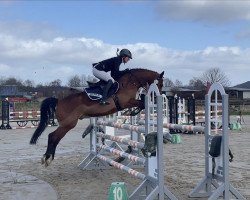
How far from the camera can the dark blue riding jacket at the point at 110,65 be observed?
7.51 m

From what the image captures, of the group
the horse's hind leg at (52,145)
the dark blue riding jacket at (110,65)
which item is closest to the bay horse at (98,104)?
the horse's hind leg at (52,145)

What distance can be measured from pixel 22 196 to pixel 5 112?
749 inches

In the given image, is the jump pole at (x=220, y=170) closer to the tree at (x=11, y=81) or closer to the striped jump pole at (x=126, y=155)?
the striped jump pole at (x=126, y=155)

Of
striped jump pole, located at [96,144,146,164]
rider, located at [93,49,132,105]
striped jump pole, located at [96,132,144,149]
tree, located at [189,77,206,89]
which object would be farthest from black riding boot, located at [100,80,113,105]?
tree, located at [189,77,206,89]

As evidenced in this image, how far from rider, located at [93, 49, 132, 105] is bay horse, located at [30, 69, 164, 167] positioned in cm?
12

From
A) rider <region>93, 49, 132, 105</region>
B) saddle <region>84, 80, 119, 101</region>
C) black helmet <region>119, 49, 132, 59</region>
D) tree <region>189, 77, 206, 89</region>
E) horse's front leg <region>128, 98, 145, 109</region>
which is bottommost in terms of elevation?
horse's front leg <region>128, 98, 145, 109</region>

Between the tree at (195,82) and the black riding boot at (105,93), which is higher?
the tree at (195,82)

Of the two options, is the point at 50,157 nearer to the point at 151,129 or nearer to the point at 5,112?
the point at 151,129

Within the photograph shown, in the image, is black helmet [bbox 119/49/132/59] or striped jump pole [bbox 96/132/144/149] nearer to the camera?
striped jump pole [bbox 96/132/144/149]

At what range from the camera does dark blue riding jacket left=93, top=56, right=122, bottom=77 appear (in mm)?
7509

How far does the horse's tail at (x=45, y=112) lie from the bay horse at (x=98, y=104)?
0.30m

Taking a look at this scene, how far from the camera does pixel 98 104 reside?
7547mm

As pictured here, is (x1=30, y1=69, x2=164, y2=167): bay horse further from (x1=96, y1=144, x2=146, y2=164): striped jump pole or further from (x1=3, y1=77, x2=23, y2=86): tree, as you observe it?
(x1=3, y1=77, x2=23, y2=86): tree

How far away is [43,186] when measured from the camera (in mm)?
6945
